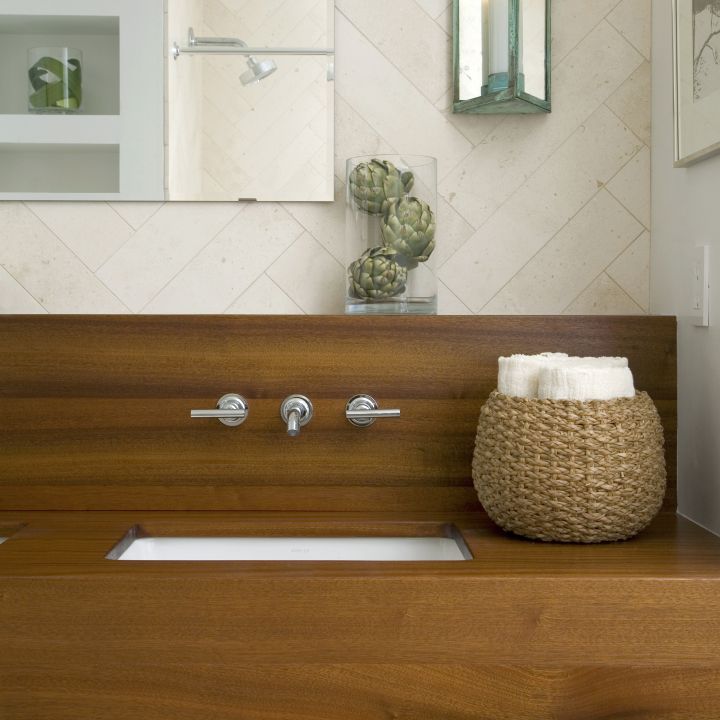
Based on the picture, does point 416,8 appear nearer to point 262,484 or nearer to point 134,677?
Result: point 262,484

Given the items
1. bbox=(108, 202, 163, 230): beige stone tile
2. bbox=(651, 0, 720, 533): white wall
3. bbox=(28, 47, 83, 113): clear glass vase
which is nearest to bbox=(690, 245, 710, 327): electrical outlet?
bbox=(651, 0, 720, 533): white wall

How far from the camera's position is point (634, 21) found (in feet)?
5.14

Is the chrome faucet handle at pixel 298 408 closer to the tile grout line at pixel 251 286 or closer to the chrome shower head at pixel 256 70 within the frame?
the tile grout line at pixel 251 286

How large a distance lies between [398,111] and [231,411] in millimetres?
659

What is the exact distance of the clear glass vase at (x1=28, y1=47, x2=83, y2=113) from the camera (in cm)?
154

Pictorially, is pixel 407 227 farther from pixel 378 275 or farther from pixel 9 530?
pixel 9 530

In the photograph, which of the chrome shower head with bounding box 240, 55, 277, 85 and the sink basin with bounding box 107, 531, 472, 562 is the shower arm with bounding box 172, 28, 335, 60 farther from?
the sink basin with bounding box 107, 531, 472, 562

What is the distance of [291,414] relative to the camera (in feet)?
4.31

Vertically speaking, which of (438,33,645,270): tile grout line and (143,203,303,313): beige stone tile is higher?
(438,33,645,270): tile grout line

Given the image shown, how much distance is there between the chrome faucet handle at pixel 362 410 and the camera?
4.43 ft

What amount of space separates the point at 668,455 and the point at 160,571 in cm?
87

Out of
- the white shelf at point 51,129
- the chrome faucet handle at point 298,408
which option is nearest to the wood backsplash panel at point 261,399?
the chrome faucet handle at point 298,408

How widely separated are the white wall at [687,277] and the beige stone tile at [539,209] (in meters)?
0.09

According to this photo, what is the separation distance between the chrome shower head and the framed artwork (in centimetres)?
71
